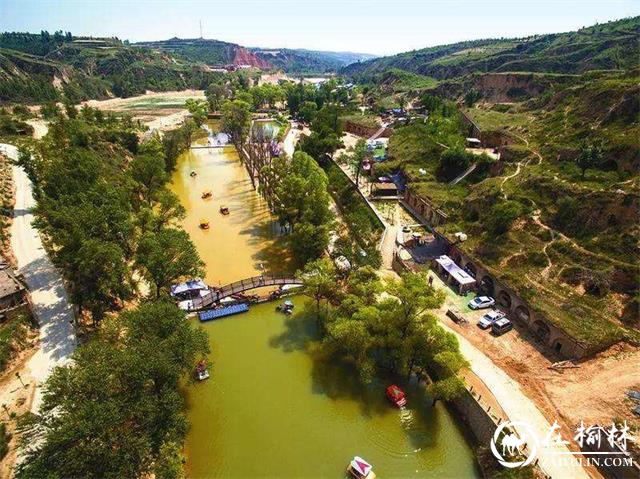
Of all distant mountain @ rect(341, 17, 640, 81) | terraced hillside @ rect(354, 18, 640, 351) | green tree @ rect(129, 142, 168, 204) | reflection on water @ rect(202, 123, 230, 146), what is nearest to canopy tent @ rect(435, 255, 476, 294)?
terraced hillside @ rect(354, 18, 640, 351)

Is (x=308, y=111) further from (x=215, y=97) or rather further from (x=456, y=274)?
(x=456, y=274)

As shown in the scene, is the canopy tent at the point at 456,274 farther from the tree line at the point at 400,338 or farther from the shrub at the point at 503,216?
the tree line at the point at 400,338

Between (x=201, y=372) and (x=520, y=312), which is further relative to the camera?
(x=520, y=312)

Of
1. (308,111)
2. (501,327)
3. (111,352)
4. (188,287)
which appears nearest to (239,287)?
(188,287)

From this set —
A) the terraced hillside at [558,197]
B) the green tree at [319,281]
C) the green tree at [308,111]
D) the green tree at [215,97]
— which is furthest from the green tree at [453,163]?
the green tree at [215,97]

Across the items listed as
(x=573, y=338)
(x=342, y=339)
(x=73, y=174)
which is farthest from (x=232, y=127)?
(x=573, y=338)
